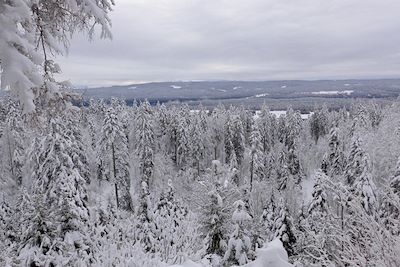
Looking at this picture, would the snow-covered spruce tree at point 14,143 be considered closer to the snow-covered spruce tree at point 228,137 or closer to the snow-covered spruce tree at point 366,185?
the snow-covered spruce tree at point 228,137

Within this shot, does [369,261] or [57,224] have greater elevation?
[369,261]

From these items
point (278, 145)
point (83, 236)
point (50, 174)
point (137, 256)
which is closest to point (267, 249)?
point (137, 256)

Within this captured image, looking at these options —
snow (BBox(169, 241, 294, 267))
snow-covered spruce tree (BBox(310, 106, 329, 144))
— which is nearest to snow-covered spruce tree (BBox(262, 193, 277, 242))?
snow (BBox(169, 241, 294, 267))

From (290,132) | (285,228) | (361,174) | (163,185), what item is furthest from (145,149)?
(290,132)

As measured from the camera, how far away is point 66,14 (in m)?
5.09

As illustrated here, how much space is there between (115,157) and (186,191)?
1209cm

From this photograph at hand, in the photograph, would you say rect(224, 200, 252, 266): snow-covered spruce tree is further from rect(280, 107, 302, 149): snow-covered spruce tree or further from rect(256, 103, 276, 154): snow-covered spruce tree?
rect(256, 103, 276, 154): snow-covered spruce tree

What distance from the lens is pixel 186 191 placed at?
51.2 meters

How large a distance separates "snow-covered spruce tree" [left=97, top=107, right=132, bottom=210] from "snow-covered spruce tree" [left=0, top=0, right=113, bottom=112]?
32.8 meters

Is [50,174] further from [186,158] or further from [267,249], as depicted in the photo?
[186,158]

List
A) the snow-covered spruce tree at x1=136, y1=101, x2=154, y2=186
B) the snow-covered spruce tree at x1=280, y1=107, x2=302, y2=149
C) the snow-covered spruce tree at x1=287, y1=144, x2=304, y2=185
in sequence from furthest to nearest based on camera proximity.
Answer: the snow-covered spruce tree at x1=280, y1=107, x2=302, y2=149, the snow-covered spruce tree at x1=287, y1=144, x2=304, y2=185, the snow-covered spruce tree at x1=136, y1=101, x2=154, y2=186

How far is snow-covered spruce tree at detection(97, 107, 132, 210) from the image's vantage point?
3775cm

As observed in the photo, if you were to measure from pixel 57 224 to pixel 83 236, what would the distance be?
3.53ft

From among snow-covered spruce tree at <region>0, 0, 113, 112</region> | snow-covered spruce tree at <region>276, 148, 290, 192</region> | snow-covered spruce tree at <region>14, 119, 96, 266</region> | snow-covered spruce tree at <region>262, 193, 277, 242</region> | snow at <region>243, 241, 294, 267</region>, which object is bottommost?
snow-covered spruce tree at <region>276, 148, 290, 192</region>
